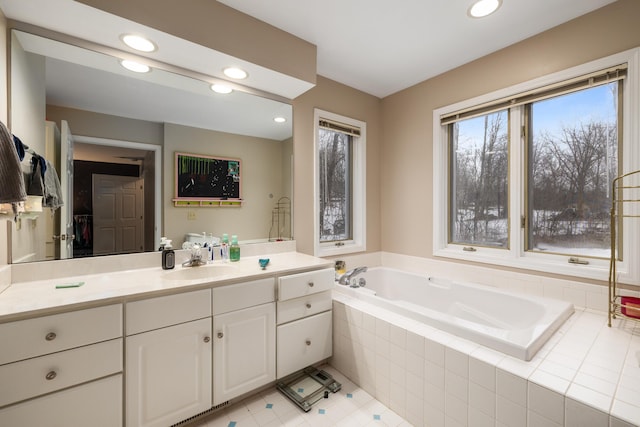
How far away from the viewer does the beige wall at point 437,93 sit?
1727mm

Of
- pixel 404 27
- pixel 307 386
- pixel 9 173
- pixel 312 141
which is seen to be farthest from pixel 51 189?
pixel 404 27

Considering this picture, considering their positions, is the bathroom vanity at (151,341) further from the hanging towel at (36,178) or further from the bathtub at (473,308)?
the bathtub at (473,308)

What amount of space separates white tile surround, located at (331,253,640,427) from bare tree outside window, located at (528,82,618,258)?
13.2 inches

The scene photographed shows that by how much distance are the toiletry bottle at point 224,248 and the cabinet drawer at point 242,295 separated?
0.50 m

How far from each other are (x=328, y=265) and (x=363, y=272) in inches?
31.9

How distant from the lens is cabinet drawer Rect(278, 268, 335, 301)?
176cm

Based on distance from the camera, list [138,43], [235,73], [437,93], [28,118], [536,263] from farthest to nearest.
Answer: [437,93], [536,263], [235,73], [138,43], [28,118]

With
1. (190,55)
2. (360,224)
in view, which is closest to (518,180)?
(360,224)

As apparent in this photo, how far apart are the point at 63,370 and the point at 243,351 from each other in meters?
0.80

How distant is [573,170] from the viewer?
1956mm

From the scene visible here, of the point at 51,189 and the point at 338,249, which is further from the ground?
the point at 51,189

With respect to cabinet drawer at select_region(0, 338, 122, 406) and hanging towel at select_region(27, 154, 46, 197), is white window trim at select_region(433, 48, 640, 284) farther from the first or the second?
hanging towel at select_region(27, 154, 46, 197)

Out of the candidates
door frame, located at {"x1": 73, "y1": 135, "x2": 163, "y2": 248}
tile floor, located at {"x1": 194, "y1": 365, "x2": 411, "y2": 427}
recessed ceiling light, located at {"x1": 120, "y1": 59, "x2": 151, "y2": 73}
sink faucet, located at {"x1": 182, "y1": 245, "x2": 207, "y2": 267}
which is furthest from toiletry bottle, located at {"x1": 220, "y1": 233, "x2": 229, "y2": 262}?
recessed ceiling light, located at {"x1": 120, "y1": 59, "x2": 151, "y2": 73}

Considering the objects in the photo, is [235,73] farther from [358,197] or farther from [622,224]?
[622,224]
